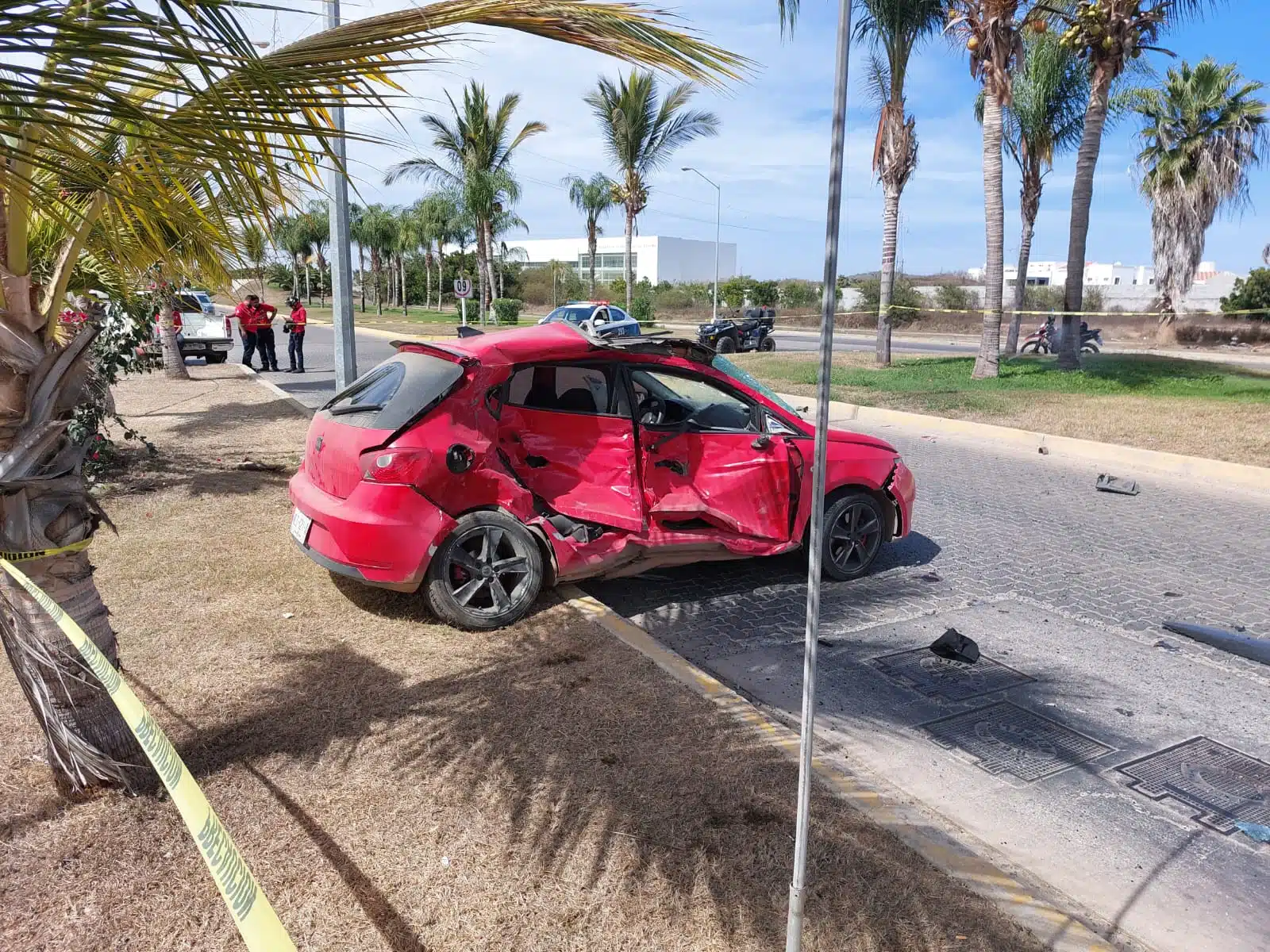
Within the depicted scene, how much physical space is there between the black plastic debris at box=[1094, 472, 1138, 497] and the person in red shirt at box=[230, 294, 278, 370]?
51.6 ft

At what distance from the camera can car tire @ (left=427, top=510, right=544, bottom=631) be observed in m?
5.03

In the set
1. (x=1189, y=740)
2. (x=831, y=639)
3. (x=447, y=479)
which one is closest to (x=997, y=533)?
(x=831, y=639)

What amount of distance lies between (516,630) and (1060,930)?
302 centimetres

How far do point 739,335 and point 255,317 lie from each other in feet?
48.4

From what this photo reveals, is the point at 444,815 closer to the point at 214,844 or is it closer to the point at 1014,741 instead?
the point at 214,844

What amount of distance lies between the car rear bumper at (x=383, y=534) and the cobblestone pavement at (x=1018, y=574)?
1.40 m

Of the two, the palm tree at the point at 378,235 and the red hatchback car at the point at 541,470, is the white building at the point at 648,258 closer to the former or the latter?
the palm tree at the point at 378,235

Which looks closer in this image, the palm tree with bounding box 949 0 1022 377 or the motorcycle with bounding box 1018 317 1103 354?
the palm tree with bounding box 949 0 1022 377

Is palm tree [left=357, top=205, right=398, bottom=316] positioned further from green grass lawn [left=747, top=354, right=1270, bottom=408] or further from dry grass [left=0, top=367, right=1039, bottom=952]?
dry grass [left=0, top=367, right=1039, bottom=952]

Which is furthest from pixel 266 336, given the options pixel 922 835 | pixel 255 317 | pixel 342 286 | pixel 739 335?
pixel 922 835

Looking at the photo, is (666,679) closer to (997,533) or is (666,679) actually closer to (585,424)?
(585,424)

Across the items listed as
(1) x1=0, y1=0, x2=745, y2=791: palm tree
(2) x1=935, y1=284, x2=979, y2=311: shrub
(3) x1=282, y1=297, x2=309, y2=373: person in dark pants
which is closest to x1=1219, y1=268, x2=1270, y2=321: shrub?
(2) x1=935, y1=284, x2=979, y2=311: shrub

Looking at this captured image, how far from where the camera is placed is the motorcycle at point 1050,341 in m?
25.9

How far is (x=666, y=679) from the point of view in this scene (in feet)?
14.5
